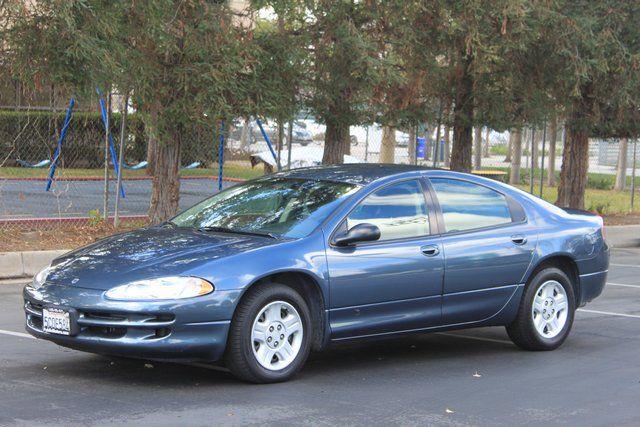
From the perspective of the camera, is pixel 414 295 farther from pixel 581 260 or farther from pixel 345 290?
pixel 581 260

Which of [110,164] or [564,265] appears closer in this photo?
[564,265]

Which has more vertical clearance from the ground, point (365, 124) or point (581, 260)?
point (365, 124)

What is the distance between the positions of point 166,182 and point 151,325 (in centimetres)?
865

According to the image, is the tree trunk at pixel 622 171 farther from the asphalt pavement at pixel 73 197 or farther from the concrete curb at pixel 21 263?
the concrete curb at pixel 21 263

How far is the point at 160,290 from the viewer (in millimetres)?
6504

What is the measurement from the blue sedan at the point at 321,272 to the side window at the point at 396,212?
11 mm

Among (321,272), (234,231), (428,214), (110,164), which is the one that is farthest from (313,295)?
(110,164)

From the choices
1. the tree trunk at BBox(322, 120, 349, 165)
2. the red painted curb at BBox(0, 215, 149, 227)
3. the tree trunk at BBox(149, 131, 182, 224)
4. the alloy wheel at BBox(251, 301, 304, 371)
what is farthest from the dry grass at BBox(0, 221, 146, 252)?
Result: the alloy wheel at BBox(251, 301, 304, 371)

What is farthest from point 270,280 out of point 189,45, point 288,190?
point 189,45

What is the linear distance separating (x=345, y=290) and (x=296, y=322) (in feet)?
1.43

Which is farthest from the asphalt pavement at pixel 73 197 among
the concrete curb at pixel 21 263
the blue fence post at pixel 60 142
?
the concrete curb at pixel 21 263

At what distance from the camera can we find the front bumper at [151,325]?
6.45 metres

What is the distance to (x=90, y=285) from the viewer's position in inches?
261

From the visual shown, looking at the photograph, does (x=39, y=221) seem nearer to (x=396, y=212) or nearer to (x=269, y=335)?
(x=396, y=212)
